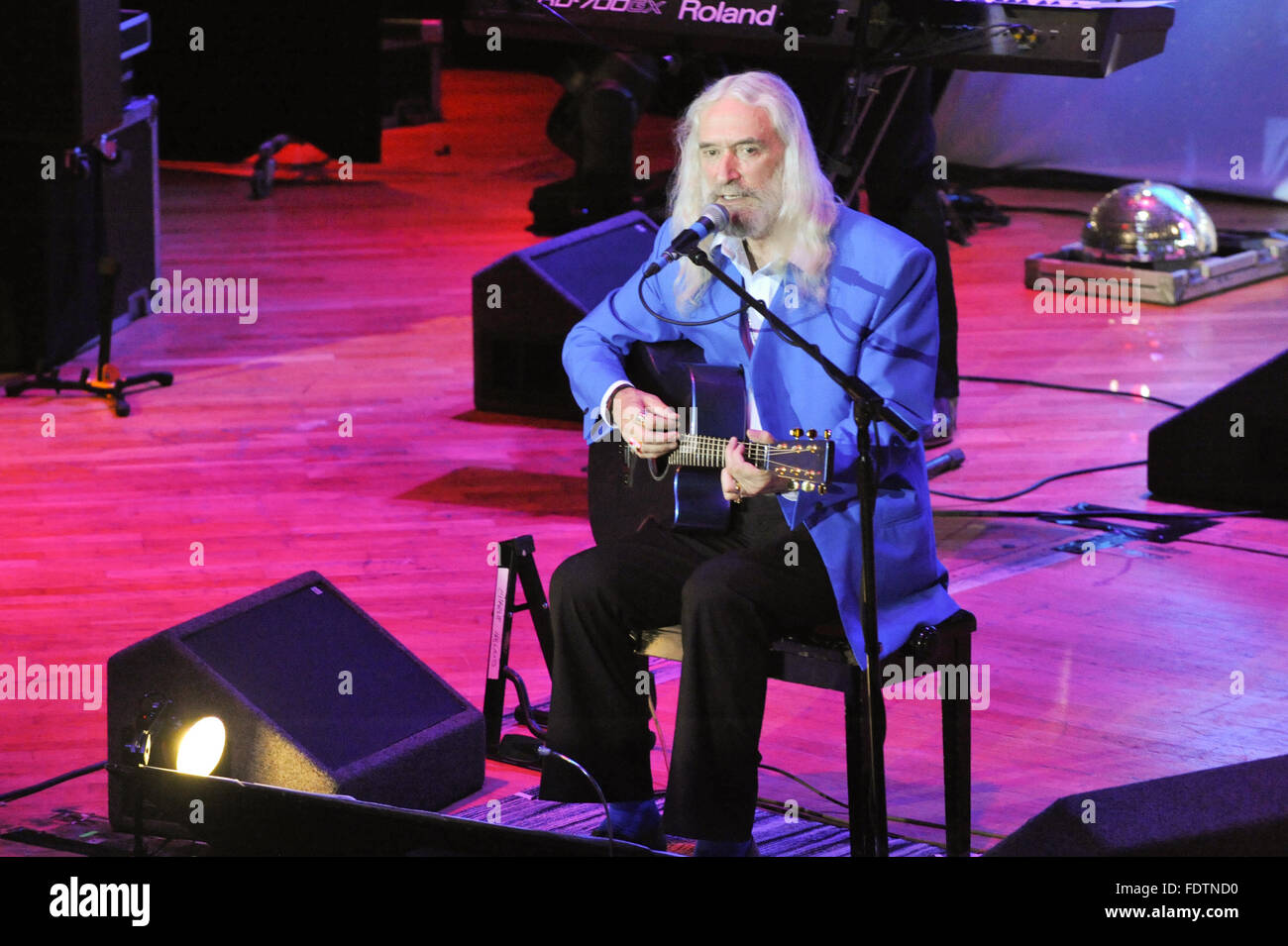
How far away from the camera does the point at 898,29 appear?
461 cm

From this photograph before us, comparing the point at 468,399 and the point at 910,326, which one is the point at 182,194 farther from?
the point at 910,326

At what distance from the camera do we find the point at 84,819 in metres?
3.07

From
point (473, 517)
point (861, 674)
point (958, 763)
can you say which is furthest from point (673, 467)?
point (473, 517)

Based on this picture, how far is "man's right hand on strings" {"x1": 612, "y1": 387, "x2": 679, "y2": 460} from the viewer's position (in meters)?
2.83

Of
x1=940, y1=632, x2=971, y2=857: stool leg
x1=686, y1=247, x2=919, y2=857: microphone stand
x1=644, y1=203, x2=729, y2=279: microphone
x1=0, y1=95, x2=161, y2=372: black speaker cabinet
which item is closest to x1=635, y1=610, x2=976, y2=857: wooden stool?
x1=940, y1=632, x2=971, y2=857: stool leg

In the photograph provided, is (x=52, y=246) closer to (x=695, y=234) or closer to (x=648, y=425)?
(x=648, y=425)

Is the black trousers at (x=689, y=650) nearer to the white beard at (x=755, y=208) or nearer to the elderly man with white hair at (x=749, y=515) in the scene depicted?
the elderly man with white hair at (x=749, y=515)

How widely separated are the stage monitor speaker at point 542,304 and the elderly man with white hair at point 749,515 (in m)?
2.45

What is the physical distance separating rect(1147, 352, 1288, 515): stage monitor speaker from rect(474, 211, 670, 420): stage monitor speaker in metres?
1.63

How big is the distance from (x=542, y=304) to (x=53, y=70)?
1689 millimetres

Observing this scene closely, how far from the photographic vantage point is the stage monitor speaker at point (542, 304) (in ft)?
17.9

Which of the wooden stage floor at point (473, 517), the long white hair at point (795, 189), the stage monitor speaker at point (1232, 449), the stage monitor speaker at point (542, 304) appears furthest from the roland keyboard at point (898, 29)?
the long white hair at point (795, 189)

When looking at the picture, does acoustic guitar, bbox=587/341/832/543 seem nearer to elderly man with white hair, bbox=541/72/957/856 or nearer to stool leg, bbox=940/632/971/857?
elderly man with white hair, bbox=541/72/957/856
